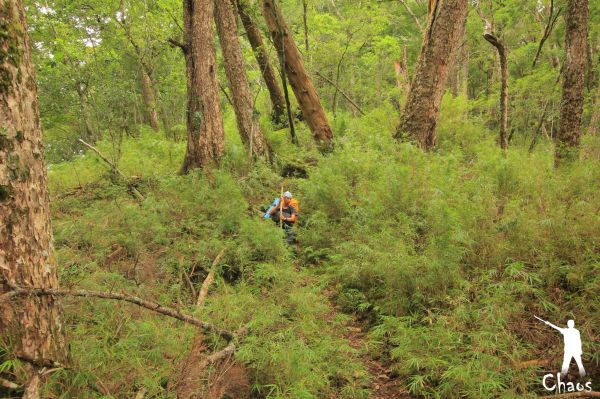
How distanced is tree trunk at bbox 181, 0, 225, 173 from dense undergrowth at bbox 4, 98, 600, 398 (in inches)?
30.1

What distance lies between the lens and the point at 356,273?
5320 mm

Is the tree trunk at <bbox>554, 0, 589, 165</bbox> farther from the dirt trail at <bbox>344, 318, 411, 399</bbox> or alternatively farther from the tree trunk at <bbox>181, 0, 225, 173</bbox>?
the tree trunk at <bbox>181, 0, 225, 173</bbox>

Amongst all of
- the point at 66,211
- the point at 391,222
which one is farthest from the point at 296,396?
the point at 66,211

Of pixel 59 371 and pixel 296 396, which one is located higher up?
pixel 59 371

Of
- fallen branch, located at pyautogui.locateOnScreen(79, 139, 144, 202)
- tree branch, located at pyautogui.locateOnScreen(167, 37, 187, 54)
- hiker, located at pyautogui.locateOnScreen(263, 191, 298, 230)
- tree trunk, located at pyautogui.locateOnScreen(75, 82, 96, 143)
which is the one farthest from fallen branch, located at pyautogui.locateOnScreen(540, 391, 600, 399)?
tree trunk, located at pyautogui.locateOnScreen(75, 82, 96, 143)

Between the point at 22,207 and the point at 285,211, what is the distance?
5.39m

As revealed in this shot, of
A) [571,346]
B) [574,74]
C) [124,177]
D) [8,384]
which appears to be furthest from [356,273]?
[574,74]

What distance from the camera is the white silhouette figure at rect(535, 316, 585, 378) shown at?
336cm

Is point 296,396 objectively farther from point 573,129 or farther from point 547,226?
point 573,129

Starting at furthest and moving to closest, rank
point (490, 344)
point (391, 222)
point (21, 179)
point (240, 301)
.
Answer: point (391, 222) < point (240, 301) < point (490, 344) < point (21, 179)

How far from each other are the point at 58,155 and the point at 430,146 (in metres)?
17.5

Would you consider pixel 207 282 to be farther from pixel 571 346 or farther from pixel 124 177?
pixel 124 177

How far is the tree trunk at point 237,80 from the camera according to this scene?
32.8 ft

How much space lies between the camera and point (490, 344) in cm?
362
